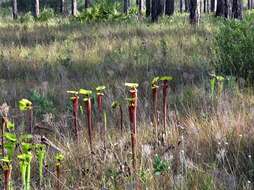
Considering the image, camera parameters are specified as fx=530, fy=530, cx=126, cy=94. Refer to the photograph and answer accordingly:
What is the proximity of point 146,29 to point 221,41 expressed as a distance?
6561 millimetres

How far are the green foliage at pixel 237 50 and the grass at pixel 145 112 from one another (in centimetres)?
36

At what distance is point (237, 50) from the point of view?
572 cm

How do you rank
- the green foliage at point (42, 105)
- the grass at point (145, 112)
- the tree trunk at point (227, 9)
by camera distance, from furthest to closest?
the tree trunk at point (227, 9) → the green foliage at point (42, 105) → the grass at point (145, 112)

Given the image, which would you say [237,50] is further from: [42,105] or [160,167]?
[160,167]

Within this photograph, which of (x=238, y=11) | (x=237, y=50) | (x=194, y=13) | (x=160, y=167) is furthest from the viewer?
(x=194, y=13)

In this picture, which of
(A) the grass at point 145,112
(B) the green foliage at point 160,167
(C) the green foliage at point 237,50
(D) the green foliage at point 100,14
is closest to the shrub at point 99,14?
(D) the green foliage at point 100,14

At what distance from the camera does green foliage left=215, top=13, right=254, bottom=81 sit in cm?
565

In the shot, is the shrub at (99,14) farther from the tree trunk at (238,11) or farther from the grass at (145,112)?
the grass at (145,112)

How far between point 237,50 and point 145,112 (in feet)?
5.94

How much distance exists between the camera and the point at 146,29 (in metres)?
12.5

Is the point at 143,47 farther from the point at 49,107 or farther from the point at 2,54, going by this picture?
the point at 49,107

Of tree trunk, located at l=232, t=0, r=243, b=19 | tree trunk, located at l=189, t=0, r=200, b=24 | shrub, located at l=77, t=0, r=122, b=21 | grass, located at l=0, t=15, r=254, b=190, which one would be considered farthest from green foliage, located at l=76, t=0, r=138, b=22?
grass, located at l=0, t=15, r=254, b=190

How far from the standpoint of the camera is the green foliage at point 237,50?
5.65 metres

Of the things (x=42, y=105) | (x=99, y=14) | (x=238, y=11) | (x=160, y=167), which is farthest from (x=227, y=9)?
(x=160, y=167)
